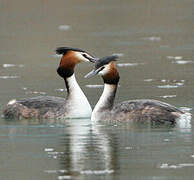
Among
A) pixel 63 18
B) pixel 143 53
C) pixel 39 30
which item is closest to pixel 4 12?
pixel 63 18

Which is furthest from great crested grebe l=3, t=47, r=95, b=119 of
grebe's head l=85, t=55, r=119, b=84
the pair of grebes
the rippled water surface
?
grebe's head l=85, t=55, r=119, b=84

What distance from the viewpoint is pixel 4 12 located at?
3759cm

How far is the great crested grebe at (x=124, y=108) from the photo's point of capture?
52.1ft

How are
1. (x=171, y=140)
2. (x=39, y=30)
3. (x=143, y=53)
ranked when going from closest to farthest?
(x=171, y=140) < (x=143, y=53) < (x=39, y=30)

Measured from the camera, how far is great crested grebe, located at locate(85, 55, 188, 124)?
1588 cm

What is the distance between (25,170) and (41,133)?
292 cm

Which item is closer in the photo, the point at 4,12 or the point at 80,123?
the point at 80,123

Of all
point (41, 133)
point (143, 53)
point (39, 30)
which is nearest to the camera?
point (41, 133)

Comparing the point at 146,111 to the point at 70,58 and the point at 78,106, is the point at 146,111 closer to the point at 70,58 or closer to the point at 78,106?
the point at 78,106

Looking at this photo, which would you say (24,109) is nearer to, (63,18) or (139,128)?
(139,128)

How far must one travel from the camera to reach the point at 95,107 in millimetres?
16703

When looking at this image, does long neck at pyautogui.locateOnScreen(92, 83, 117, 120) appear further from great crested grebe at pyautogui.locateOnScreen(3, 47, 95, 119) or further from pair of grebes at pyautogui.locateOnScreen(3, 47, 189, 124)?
great crested grebe at pyautogui.locateOnScreen(3, 47, 95, 119)

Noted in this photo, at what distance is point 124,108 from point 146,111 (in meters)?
0.45

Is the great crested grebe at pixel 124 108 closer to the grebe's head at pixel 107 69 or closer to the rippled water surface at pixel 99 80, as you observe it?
the grebe's head at pixel 107 69
